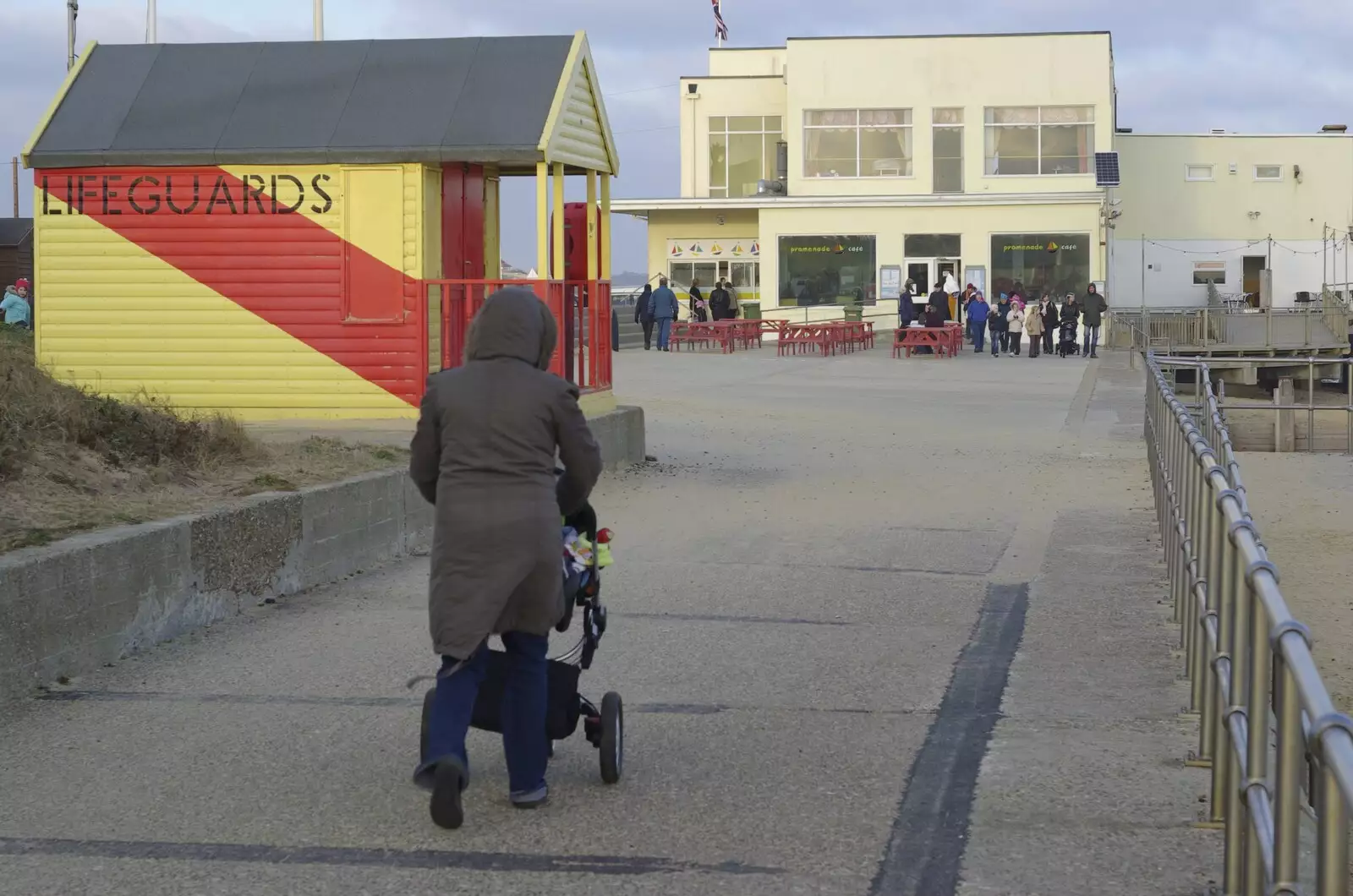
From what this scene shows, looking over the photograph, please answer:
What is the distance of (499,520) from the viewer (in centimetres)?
513

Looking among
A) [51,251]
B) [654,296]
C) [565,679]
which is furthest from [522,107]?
[654,296]

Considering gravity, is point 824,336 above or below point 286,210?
below

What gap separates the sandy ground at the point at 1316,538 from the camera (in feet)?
27.5

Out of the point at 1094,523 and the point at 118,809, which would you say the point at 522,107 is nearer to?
the point at 1094,523

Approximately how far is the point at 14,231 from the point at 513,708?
50.1 metres

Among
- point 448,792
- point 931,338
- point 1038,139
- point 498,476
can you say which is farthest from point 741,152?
point 448,792

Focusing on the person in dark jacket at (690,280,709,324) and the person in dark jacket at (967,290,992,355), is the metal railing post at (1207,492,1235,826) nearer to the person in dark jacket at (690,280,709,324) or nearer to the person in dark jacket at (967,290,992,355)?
the person in dark jacket at (967,290,992,355)

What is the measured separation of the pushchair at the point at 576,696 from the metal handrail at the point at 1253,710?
1845 mm

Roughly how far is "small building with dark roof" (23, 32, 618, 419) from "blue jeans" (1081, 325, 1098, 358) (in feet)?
85.3

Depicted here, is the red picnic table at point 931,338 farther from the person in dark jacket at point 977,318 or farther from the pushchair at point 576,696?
the pushchair at point 576,696

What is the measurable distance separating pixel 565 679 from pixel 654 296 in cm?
3365

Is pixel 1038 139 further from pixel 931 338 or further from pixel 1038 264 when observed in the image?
pixel 931 338

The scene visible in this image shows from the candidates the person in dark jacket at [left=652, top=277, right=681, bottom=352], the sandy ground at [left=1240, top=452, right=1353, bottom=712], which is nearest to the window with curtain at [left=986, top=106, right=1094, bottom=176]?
the person in dark jacket at [left=652, top=277, right=681, bottom=352]

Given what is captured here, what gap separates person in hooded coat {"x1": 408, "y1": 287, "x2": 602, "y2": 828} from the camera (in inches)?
201
